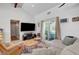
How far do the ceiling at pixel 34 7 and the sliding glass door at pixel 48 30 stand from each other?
243 mm

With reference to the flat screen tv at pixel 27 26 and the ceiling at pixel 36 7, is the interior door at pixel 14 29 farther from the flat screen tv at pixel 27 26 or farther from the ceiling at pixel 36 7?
the ceiling at pixel 36 7

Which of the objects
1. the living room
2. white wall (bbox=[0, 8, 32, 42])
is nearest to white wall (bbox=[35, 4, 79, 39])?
the living room

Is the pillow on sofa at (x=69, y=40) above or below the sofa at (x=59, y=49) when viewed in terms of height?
above

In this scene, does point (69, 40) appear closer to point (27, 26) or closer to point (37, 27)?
point (37, 27)

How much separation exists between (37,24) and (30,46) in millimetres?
429

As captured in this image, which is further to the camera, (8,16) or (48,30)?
(48,30)

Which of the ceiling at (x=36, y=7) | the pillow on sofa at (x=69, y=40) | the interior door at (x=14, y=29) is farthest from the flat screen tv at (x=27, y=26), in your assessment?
the pillow on sofa at (x=69, y=40)

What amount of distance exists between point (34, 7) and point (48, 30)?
0.51 m

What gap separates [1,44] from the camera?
1983 millimetres

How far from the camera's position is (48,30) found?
7.17 ft

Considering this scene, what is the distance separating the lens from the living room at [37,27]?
2006 millimetres

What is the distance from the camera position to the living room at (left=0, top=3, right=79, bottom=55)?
2.01 metres

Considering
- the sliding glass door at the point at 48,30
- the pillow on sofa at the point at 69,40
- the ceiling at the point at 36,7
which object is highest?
the ceiling at the point at 36,7

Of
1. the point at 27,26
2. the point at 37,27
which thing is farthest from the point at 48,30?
the point at 27,26
